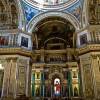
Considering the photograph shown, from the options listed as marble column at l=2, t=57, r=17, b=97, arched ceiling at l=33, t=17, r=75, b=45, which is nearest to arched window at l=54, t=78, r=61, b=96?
arched ceiling at l=33, t=17, r=75, b=45

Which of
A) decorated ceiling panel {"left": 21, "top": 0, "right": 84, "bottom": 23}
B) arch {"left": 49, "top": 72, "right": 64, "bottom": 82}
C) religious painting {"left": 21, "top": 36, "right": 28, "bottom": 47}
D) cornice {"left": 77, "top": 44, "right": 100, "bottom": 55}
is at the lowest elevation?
arch {"left": 49, "top": 72, "right": 64, "bottom": 82}

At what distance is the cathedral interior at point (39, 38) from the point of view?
1402 centimetres

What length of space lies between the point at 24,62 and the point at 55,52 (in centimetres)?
925

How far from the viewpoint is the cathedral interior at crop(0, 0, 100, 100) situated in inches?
552

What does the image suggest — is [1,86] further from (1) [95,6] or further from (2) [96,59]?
(1) [95,6]

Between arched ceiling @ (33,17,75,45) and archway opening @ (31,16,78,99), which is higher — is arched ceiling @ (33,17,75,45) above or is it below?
above

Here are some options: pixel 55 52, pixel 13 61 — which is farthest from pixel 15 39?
pixel 55 52

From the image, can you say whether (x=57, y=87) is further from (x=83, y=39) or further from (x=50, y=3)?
(x=50, y=3)

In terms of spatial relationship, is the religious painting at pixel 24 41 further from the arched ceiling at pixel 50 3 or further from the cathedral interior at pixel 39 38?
the arched ceiling at pixel 50 3

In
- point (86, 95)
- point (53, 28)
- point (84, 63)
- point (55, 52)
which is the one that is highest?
point (53, 28)

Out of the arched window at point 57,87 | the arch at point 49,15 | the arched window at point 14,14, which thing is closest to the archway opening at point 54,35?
the arch at point 49,15

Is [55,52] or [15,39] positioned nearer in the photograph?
[15,39]

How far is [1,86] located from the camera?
47.6 ft

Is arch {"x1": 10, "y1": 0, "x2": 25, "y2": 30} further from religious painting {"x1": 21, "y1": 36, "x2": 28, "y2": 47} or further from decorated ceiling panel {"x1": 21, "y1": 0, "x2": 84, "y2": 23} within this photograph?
religious painting {"x1": 21, "y1": 36, "x2": 28, "y2": 47}
